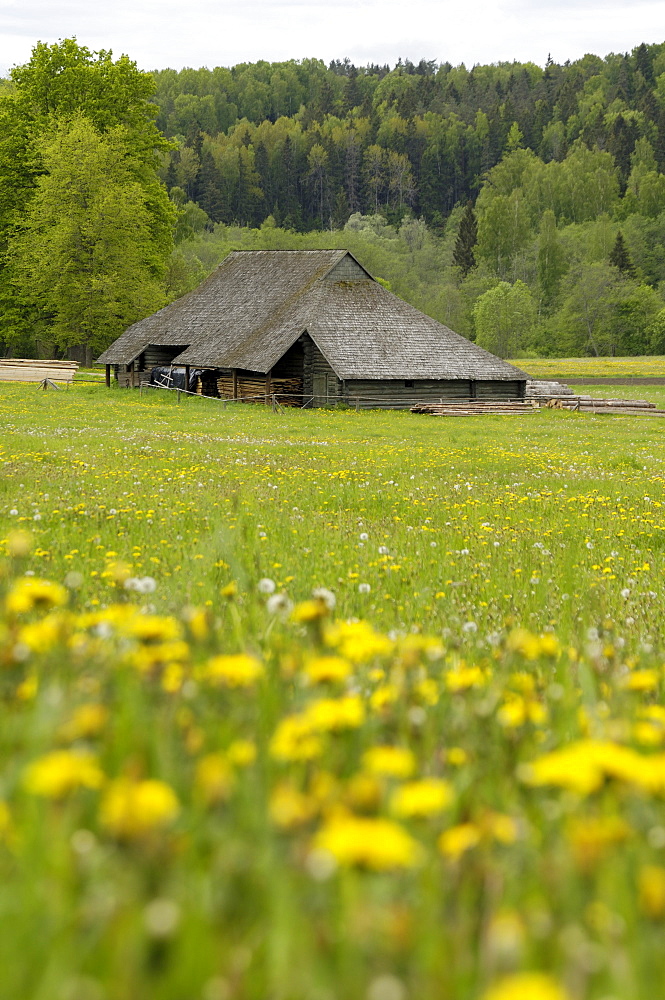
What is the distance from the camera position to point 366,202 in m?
188

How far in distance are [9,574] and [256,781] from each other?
7.49 feet

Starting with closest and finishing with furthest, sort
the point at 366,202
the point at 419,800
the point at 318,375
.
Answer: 1. the point at 419,800
2. the point at 318,375
3. the point at 366,202

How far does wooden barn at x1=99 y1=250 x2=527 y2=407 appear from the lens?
1750 inches

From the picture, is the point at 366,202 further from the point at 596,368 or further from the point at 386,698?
the point at 386,698

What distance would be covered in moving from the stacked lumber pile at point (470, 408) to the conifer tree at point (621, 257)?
83.8m

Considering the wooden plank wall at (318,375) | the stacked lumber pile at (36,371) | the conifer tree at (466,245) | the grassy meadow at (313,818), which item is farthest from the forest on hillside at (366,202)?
the grassy meadow at (313,818)

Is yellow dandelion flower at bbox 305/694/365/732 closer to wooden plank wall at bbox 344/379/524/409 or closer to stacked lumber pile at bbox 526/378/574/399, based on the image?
wooden plank wall at bbox 344/379/524/409

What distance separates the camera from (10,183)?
5897 centimetres

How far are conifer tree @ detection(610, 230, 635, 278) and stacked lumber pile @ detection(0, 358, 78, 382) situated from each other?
88243mm

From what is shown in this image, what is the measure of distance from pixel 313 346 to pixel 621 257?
88.6 metres

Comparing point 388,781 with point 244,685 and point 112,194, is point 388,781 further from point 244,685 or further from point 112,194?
point 112,194

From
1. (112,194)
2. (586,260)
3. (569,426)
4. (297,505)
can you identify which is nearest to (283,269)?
(112,194)

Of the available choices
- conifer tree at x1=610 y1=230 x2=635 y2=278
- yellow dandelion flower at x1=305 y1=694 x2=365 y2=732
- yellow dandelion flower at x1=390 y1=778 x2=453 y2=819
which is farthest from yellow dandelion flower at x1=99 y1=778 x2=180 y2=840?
conifer tree at x1=610 y1=230 x2=635 y2=278

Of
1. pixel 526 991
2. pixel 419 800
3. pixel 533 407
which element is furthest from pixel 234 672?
pixel 533 407
